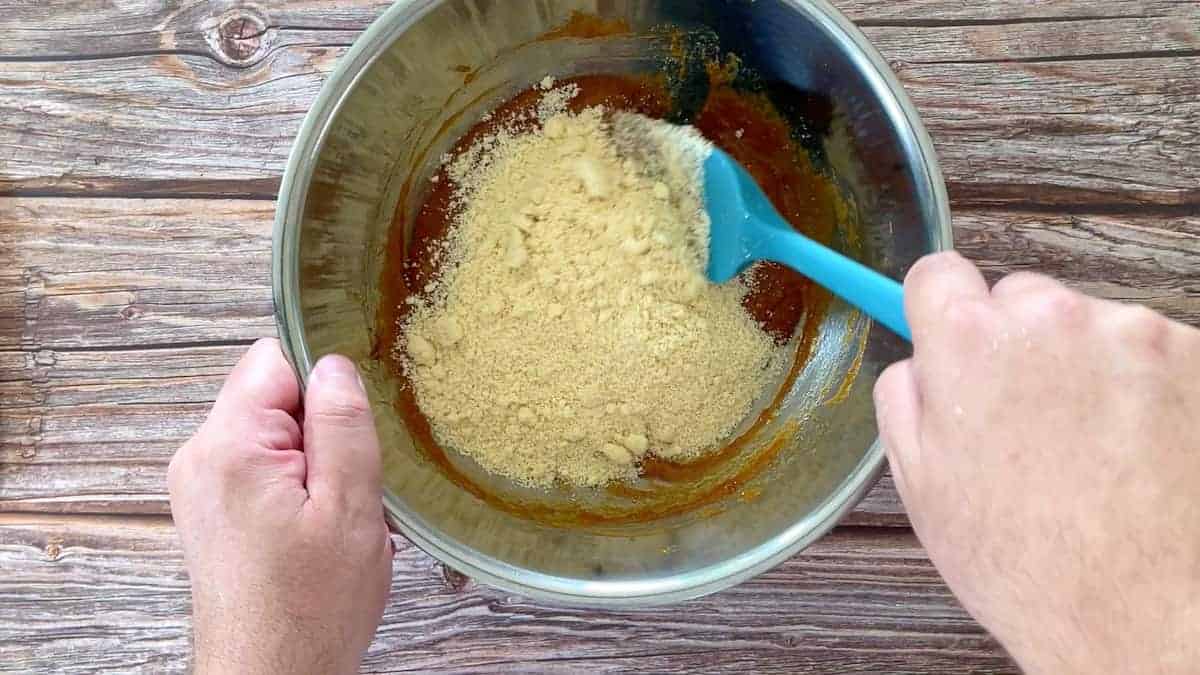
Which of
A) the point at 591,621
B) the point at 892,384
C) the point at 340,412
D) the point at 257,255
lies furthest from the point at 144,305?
the point at 892,384

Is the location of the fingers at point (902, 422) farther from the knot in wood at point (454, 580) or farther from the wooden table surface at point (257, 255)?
the knot in wood at point (454, 580)

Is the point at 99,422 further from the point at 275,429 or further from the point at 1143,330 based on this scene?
the point at 1143,330

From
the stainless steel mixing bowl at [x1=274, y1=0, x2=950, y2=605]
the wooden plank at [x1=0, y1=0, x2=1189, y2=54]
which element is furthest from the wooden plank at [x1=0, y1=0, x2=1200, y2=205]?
the stainless steel mixing bowl at [x1=274, y1=0, x2=950, y2=605]

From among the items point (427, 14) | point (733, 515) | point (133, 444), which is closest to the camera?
point (427, 14)

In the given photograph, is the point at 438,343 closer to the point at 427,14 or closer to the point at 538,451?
the point at 538,451

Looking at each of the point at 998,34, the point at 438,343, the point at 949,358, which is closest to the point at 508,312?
the point at 438,343

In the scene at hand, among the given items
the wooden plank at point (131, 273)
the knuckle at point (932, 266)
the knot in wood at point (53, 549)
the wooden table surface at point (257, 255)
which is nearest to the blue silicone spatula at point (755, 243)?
the knuckle at point (932, 266)
